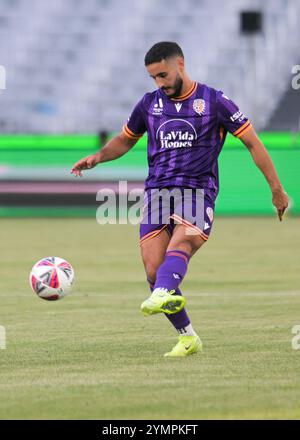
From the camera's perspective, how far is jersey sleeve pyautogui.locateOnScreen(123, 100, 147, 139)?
8750mm

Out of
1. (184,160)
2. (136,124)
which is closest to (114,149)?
(136,124)

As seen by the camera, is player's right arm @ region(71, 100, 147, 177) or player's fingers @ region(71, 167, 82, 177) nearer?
player's right arm @ region(71, 100, 147, 177)

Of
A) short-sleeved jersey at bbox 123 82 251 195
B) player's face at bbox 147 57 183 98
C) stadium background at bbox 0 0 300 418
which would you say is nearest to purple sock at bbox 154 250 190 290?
short-sleeved jersey at bbox 123 82 251 195

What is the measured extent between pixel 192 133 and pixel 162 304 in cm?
153

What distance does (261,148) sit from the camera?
840 centimetres

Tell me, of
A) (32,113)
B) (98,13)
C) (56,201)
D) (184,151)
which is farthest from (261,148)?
(98,13)

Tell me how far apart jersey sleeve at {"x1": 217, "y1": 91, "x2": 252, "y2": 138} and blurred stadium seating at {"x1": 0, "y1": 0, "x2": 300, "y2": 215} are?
20952 millimetres

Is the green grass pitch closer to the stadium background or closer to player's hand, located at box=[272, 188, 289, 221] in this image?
the stadium background

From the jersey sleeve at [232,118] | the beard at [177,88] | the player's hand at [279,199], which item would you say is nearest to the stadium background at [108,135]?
the player's hand at [279,199]

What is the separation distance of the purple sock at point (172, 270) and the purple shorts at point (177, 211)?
0.24 m

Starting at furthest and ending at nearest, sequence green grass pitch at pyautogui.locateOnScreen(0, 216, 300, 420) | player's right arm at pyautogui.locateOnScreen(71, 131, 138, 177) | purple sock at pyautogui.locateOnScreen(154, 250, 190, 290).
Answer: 1. player's right arm at pyautogui.locateOnScreen(71, 131, 138, 177)
2. purple sock at pyautogui.locateOnScreen(154, 250, 190, 290)
3. green grass pitch at pyautogui.locateOnScreen(0, 216, 300, 420)

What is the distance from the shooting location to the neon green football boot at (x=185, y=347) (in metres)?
8.35

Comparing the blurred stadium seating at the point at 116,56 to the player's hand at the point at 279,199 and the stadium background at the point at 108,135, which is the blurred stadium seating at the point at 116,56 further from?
the player's hand at the point at 279,199
